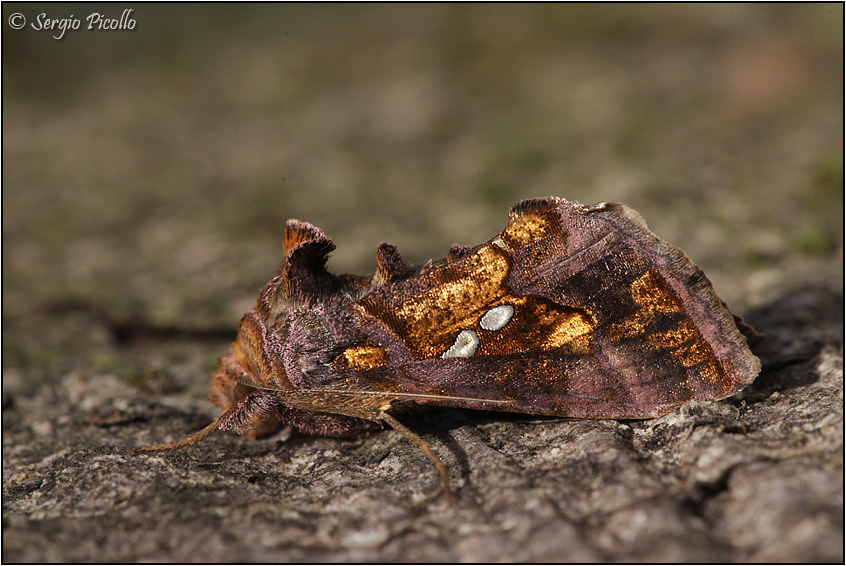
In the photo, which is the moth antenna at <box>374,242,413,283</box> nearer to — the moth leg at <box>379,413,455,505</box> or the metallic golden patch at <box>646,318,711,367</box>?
the moth leg at <box>379,413,455,505</box>

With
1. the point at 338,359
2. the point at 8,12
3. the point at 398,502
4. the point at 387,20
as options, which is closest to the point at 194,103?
the point at 8,12

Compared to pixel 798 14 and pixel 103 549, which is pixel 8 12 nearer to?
pixel 103 549

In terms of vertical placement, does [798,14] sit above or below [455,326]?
above

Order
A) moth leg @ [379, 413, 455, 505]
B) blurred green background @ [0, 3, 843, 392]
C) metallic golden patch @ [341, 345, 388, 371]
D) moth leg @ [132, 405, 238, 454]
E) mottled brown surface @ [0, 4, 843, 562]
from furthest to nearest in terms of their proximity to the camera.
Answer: blurred green background @ [0, 3, 843, 392]
moth leg @ [132, 405, 238, 454]
metallic golden patch @ [341, 345, 388, 371]
moth leg @ [379, 413, 455, 505]
mottled brown surface @ [0, 4, 843, 562]

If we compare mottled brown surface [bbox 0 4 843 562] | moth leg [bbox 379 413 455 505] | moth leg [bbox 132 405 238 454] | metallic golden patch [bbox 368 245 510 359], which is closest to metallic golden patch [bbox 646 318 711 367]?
mottled brown surface [bbox 0 4 843 562]

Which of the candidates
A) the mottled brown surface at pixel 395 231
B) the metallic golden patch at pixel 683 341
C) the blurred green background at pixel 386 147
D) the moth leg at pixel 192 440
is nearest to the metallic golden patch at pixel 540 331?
the metallic golden patch at pixel 683 341

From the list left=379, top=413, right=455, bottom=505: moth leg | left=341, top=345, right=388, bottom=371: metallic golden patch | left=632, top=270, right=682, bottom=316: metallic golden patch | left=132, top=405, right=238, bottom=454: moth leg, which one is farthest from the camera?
left=132, top=405, right=238, bottom=454: moth leg

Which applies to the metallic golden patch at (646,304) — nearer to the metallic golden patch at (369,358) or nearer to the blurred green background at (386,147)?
the metallic golden patch at (369,358)
